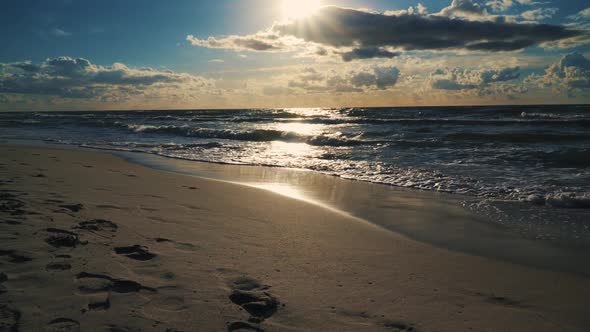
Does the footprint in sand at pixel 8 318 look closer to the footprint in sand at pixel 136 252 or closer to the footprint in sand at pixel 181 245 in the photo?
the footprint in sand at pixel 136 252

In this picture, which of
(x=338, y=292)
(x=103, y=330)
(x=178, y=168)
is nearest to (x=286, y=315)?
(x=338, y=292)

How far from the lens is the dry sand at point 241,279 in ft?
7.63

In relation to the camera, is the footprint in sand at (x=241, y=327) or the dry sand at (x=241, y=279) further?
the dry sand at (x=241, y=279)

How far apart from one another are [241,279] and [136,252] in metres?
1.11

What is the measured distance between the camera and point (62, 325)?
6.81ft

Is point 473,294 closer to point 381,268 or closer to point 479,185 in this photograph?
point 381,268

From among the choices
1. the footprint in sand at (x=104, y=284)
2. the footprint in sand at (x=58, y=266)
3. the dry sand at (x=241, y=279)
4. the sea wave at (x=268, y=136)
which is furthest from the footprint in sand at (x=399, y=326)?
the sea wave at (x=268, y=136)

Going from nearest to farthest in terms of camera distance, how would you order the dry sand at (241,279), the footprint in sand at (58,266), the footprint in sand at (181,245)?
the dry sand at (241,279), the footprint in sand at (58,266), the footprint in sand at (181,245)

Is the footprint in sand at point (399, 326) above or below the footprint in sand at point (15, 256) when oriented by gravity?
below

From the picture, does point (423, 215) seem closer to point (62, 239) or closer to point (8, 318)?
point (62, 239)

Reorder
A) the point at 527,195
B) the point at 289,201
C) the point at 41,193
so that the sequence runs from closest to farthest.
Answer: the point at 41,193 < the point at 289,201 < the point at 527,195

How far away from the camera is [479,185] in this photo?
305 inches

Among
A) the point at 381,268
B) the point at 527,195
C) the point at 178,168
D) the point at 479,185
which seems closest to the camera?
the point at 381,268

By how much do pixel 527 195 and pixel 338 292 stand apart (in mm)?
5731
